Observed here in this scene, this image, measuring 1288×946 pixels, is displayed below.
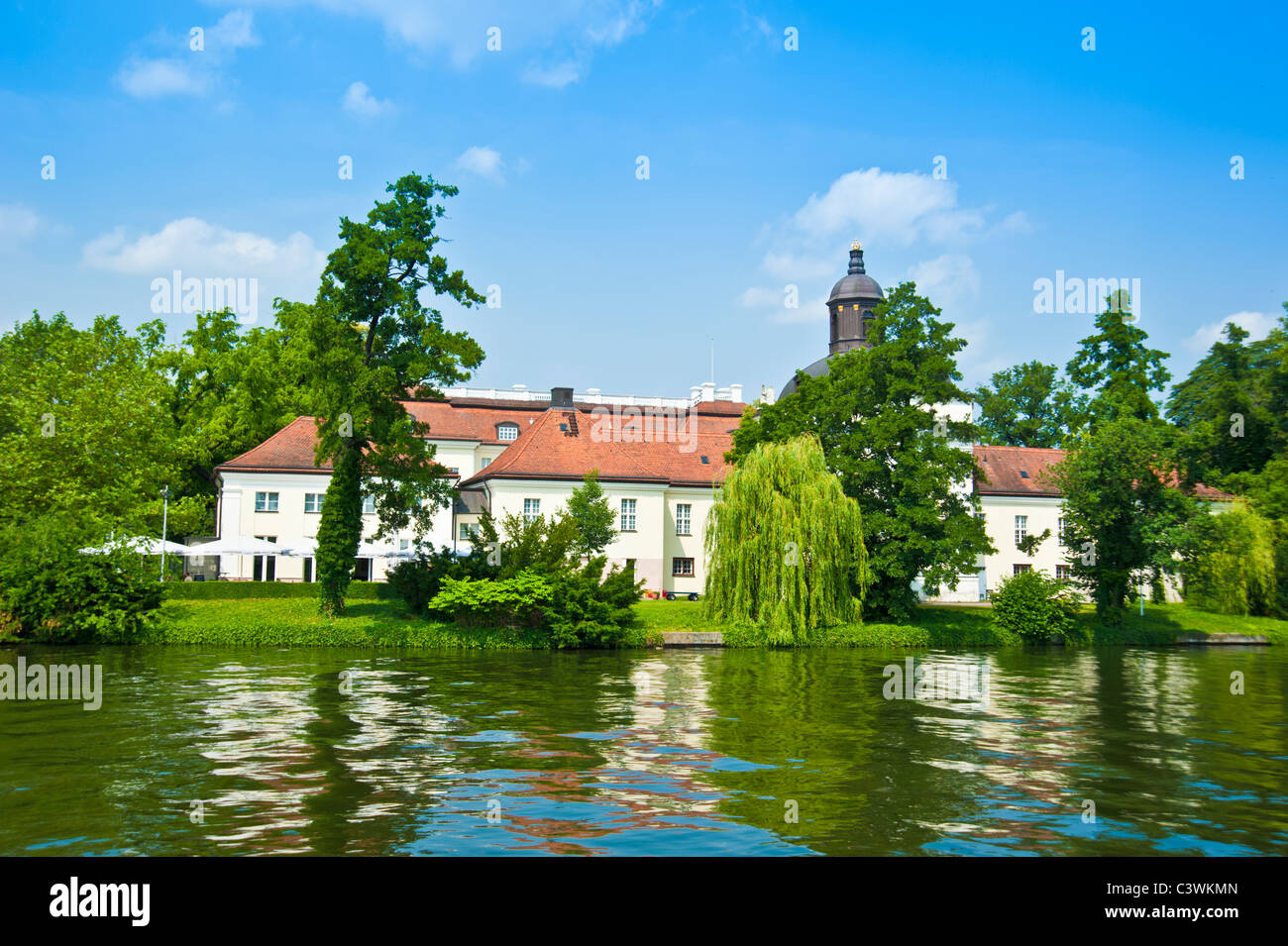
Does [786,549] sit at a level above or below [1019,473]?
below

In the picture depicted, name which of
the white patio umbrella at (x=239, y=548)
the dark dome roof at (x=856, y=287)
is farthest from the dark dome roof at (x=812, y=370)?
the white patio umbrella at (x=239, y=548)

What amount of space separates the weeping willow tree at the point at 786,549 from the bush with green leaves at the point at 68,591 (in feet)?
65.1

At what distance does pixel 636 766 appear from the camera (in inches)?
553

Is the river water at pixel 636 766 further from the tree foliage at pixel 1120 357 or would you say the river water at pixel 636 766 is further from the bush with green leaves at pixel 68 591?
the tree foliage at pixel 1120 357

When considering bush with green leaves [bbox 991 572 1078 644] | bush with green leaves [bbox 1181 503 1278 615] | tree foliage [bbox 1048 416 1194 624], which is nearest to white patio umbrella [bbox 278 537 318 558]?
bush with green leaves [bbox 991 572 1078 644]

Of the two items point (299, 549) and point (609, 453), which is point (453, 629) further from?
point (609, 453)

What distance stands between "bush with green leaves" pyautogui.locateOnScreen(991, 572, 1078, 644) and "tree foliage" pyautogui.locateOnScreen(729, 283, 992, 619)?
2.07 m

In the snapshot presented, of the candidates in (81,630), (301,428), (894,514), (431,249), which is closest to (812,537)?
(894,514)

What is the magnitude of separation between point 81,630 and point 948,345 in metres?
33.4

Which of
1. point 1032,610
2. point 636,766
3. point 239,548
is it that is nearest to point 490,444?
point 239,548

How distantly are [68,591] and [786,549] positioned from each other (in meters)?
24.1

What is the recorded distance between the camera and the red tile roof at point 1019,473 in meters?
59.6

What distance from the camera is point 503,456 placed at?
53.8 meters

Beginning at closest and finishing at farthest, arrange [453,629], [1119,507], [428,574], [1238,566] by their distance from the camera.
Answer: [453,629] → [428,574] → [1119,507] → [1238,566]
